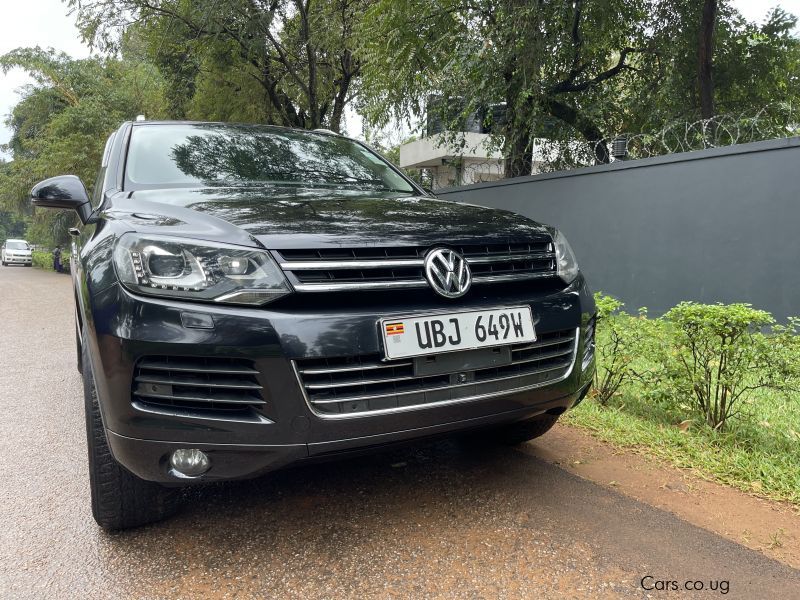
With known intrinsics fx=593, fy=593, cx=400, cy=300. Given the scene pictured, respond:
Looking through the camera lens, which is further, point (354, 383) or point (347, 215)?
point (347, 215)

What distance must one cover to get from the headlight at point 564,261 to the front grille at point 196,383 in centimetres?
126

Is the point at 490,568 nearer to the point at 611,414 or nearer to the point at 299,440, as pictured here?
the point at 299,440

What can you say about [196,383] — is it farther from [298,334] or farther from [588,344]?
[588,344]

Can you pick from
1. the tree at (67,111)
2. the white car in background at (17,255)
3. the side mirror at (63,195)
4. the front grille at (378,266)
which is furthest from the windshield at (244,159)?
the white car in background at (17,255)

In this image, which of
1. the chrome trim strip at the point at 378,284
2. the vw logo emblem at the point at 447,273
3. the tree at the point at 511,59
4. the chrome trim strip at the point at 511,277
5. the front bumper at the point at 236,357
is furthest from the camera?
the tree at the point at 511,59

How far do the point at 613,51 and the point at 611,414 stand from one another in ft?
31.7

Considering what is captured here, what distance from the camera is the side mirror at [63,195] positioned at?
286 centimetres

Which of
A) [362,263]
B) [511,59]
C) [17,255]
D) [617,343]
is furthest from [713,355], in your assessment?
[17,255]

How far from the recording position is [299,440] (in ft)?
5.71

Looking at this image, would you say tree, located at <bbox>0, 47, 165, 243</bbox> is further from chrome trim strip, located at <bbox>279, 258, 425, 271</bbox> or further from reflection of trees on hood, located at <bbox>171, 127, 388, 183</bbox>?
chrome trim strip, located at <bbox>279, 258, 425, 271</bbox>

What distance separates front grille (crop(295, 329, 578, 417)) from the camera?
1.75 metres

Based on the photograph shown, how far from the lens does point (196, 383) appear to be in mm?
1682

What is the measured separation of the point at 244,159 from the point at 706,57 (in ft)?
29.3

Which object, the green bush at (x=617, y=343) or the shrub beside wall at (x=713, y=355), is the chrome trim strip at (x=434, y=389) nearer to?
the shrub beside wall at (x=713, y=355)
